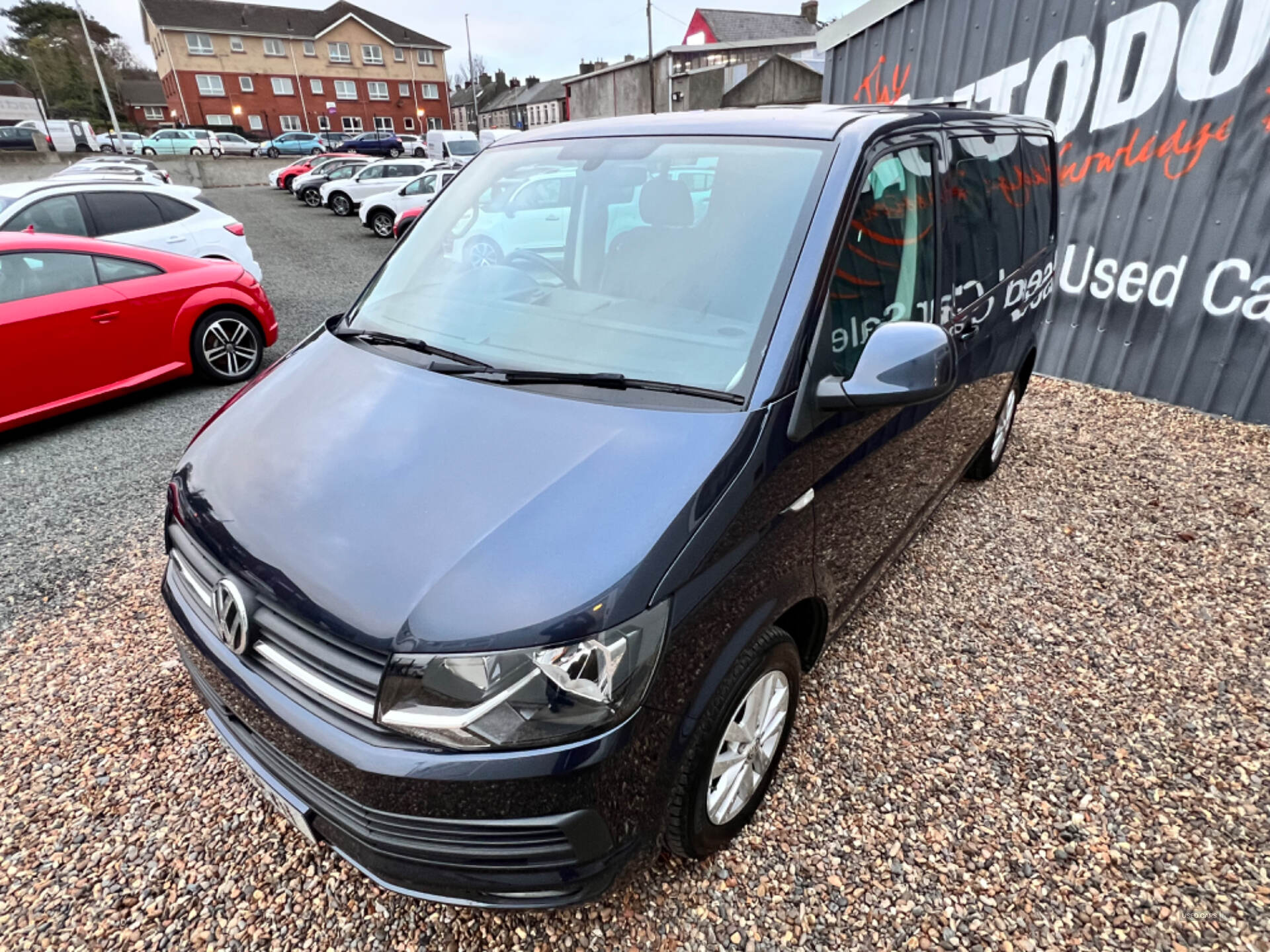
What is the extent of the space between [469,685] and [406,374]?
3.36ft

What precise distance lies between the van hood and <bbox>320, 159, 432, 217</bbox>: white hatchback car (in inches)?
756

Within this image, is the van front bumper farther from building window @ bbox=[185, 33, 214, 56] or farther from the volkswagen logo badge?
building window @ bbox=[185, 33, 214, 56]

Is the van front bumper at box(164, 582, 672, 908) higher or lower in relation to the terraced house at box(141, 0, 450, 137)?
lower

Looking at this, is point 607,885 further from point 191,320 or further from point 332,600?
point 191,320

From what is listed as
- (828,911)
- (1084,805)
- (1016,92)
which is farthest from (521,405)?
(1016,92)

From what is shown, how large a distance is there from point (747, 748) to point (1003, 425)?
3.08m

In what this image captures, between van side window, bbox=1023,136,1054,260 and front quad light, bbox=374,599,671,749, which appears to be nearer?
front quad light, bbox=374,599,671,749

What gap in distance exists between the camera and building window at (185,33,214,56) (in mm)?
52906

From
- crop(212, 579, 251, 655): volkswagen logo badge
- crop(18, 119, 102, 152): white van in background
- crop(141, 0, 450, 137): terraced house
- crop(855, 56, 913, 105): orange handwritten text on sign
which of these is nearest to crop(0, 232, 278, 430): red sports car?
crop(212, 579, 251, 655): volkswagen logo badge

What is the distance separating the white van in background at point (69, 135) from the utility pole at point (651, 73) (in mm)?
27581

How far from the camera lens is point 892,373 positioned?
1845mm

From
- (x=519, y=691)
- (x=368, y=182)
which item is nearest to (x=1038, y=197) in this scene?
(x=519, y=691)

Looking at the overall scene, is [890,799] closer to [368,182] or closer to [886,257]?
[886,257]

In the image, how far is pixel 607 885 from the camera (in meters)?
1.60
